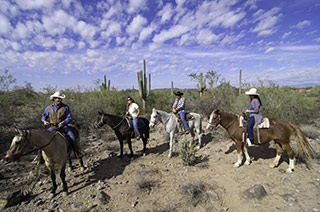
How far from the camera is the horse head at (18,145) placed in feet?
8.41

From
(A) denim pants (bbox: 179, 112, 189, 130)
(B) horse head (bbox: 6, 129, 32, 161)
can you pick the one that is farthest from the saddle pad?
(B) horse head (bbox: 6, 129, 32, 161)

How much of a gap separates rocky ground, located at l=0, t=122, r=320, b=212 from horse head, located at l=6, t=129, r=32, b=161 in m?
1.24

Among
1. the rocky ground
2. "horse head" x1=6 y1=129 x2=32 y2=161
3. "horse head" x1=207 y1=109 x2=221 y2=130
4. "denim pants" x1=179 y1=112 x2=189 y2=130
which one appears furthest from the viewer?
"denim pants" x1=179 y1=112 x2=189 y2=130

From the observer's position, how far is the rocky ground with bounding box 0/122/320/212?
2898mm

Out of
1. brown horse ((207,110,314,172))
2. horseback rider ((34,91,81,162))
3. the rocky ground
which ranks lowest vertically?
the rocky ground

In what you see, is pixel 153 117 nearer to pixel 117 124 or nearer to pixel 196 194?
pixel 117 124

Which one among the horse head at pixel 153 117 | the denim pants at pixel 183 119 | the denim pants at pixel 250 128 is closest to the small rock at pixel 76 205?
the horse head at pixel 153 117

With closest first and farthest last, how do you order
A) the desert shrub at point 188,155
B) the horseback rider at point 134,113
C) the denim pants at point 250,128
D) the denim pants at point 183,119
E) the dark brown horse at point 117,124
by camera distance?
the denim pants at point 250,128
the desert shrub at point 188,155
the dark brown horse at point 117,124
the horseback rider at point 134,113
the denim pants at point 183,119

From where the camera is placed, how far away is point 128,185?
12.1 ft

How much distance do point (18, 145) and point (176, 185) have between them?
342 cm

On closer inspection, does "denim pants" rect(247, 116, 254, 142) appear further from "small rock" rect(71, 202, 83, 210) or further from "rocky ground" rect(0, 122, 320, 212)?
"small rock" rect(71, 202, 83, 210)

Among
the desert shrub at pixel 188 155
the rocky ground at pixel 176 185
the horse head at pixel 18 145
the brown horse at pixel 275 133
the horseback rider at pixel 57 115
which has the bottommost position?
the rocky ground at pixel 176 185

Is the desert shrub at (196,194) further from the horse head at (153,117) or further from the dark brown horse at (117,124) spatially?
the dark brown horse at (117,124)

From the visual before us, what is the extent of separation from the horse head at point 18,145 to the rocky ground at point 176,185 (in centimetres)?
124
